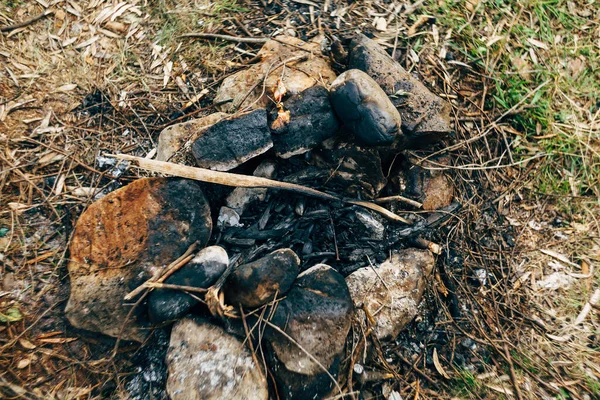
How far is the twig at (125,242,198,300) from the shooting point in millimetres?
1989

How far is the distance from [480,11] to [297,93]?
191cm

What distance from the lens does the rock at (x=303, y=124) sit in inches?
86.1

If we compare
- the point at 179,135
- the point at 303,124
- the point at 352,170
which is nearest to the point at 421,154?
the point at 352,170

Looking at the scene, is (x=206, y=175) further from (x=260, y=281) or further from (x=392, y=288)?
(x=392, y=288)

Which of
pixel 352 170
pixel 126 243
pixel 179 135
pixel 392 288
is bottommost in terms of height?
pixel 392 288

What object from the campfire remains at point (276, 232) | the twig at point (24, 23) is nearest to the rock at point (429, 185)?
the campfire remains at point (276, 232)

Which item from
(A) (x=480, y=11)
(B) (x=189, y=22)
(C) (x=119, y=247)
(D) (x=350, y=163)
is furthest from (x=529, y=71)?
(C) (x=119, y=247)

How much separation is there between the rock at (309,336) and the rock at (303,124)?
2.75ft

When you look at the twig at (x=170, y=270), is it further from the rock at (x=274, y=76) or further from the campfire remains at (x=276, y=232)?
the rock at (x=274, y=76)

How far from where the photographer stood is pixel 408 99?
2336 mm

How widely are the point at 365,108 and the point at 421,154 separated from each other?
0.67m

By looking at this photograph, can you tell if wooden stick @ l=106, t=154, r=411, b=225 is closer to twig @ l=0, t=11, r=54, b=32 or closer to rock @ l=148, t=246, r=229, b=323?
rock @ l=148, t=246, r=229, b=323

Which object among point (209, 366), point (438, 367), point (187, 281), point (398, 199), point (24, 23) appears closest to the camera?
point (209, 366)

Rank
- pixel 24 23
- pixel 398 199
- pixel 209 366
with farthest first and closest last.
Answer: pixel 24 23, pixel 398 199, pixel 209 366
